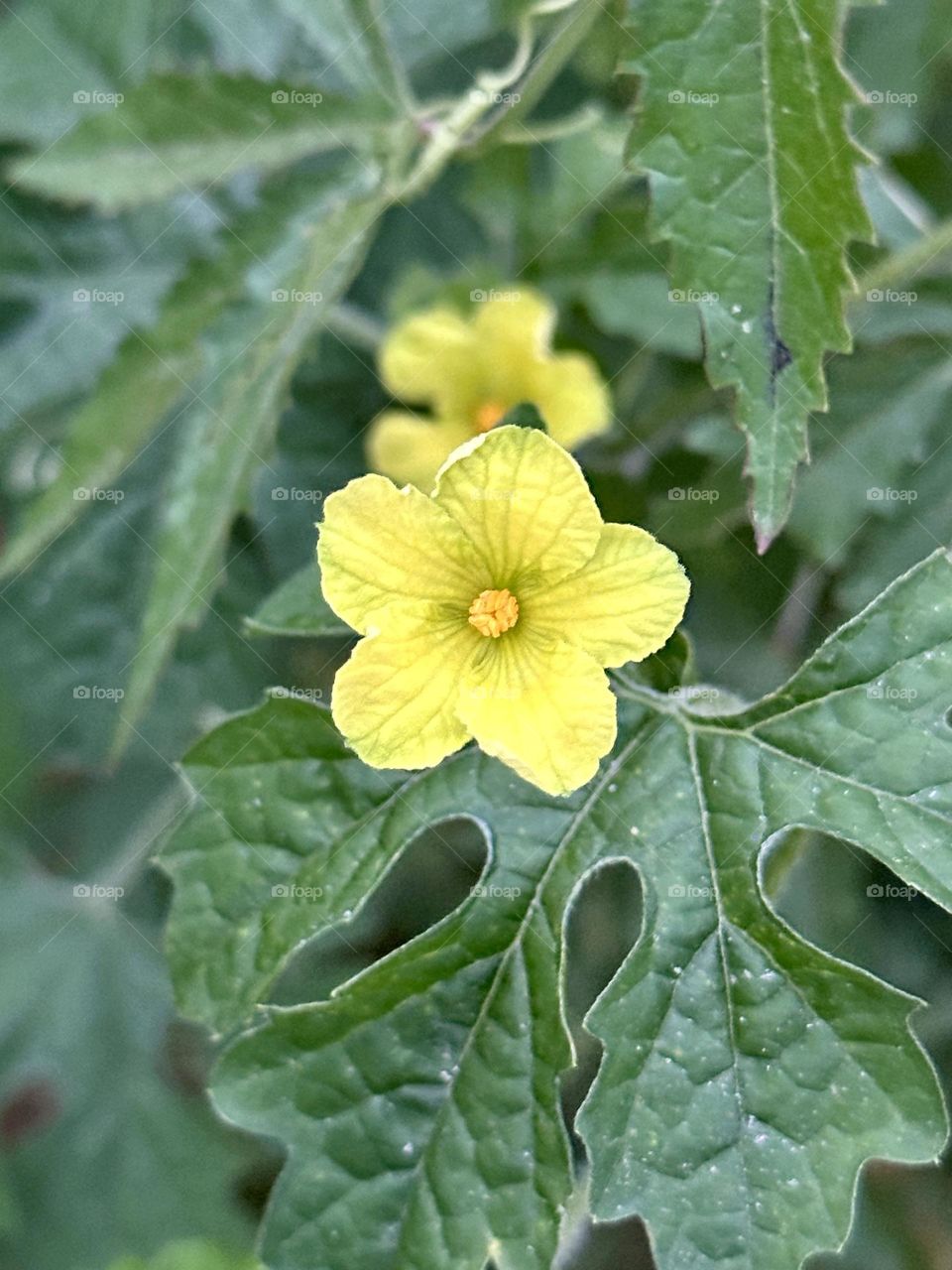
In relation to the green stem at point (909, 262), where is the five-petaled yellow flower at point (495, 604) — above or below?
above

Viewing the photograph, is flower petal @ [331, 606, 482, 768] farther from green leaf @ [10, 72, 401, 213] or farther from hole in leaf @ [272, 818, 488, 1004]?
hole in leaf @ [272, 818, 488, 1004]

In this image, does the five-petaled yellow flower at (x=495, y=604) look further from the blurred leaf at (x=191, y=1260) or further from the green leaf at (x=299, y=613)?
the blurred leaf at (x=191, y=1260)

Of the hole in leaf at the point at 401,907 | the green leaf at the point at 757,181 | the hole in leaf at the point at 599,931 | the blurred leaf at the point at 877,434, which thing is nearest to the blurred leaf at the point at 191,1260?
the hole in leaf at the point at 401,907

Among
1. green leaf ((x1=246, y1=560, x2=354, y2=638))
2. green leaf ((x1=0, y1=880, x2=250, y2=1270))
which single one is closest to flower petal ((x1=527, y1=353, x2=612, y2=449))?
green leaf ((x1=246, y1=560, x2=354, y2=638))

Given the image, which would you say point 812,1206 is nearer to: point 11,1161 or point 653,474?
point 653,474

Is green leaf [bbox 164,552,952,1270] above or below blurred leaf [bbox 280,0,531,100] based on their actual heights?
below
